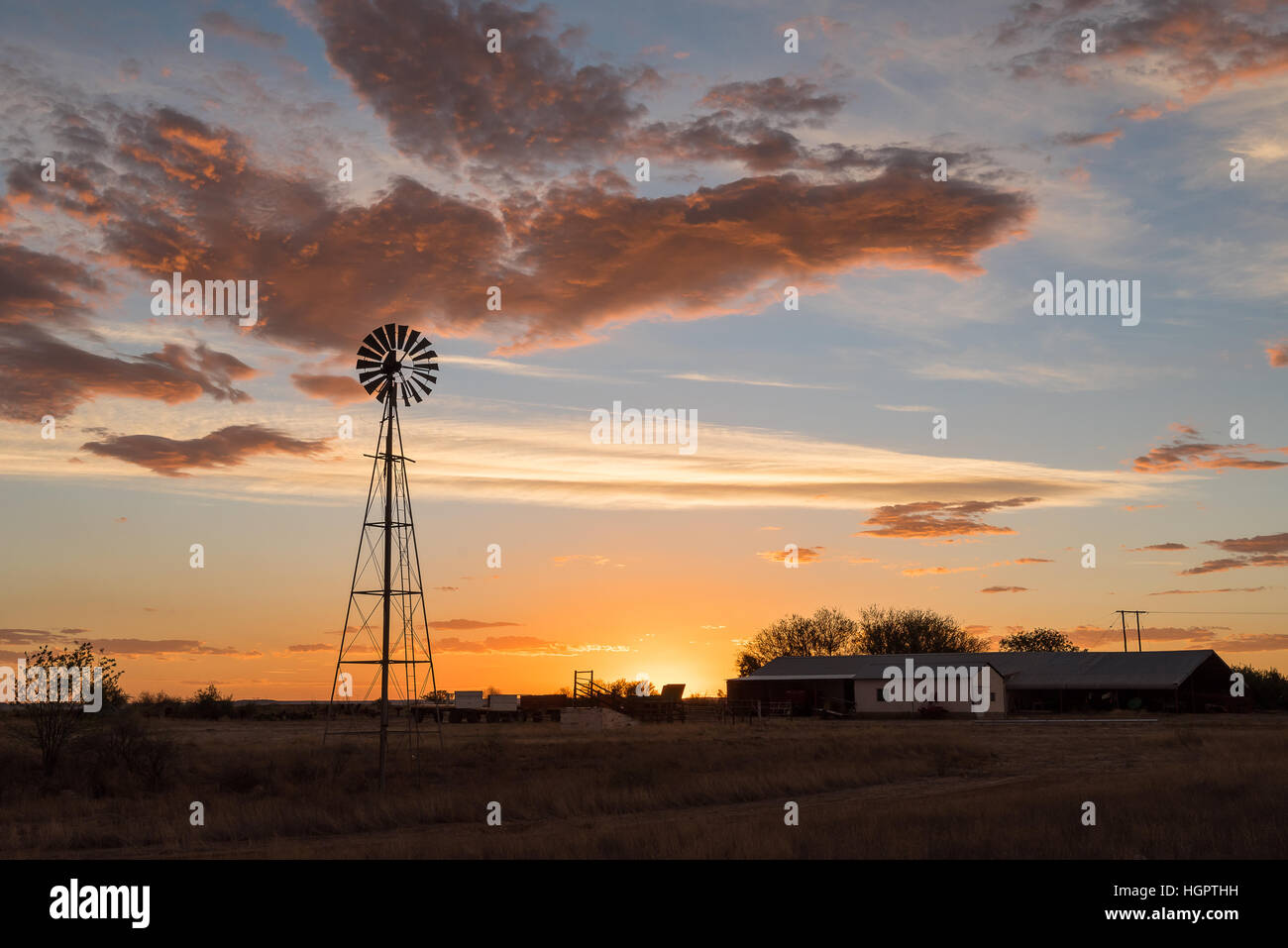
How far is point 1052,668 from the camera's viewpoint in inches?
3602

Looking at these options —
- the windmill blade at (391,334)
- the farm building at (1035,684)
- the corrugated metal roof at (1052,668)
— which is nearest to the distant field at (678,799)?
the windmill blade at (391,334)

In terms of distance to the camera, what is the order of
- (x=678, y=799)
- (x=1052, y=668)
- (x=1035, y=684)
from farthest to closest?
(x=1052, y=668)
(x=1035, y=684)
(x=678, y=799)

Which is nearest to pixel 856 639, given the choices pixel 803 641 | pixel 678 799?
pixel 803 641

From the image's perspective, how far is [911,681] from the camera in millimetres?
89062

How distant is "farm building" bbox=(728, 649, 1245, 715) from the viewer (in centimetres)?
8494

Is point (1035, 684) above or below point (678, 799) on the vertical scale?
below

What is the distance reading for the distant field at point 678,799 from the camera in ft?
64.1

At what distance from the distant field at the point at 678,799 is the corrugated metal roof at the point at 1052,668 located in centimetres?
3562

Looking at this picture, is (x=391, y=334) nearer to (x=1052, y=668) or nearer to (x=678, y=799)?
(x=678, y=799)

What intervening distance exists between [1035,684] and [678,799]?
215ft

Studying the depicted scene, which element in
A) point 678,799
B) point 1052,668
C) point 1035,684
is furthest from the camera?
point 1052,668

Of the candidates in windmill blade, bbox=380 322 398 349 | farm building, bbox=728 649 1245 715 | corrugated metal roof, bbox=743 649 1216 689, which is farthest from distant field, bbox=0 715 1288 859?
corrugated metal roof, bbox=743 649 1216 689

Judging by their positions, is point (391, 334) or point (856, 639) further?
point (856, 639)
